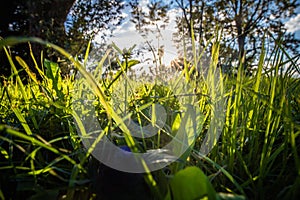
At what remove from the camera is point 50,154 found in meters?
0.46

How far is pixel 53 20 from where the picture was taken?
4871 mm

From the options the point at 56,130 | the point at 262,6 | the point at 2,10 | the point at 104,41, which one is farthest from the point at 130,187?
the point at 262,6

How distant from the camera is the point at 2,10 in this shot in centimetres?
529

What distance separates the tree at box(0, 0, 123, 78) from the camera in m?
4.82

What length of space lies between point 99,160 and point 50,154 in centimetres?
15

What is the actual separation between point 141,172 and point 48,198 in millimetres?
111

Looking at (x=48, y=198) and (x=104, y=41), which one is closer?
(x=48, y=198)

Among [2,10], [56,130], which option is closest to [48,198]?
[56,130]

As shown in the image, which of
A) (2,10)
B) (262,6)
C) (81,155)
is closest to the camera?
(81,155)

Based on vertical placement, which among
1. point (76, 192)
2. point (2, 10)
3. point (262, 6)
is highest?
point (262, 6)

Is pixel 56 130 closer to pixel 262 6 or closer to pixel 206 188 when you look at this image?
pixel 206 188

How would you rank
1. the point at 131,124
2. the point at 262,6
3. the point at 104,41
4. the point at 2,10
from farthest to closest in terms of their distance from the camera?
the point at 262,6 < the point at 104,41 < the point at 2,10 < the point at 131,124

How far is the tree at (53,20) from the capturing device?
482 centimetres

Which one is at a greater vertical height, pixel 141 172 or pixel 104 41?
pixel 104 41
